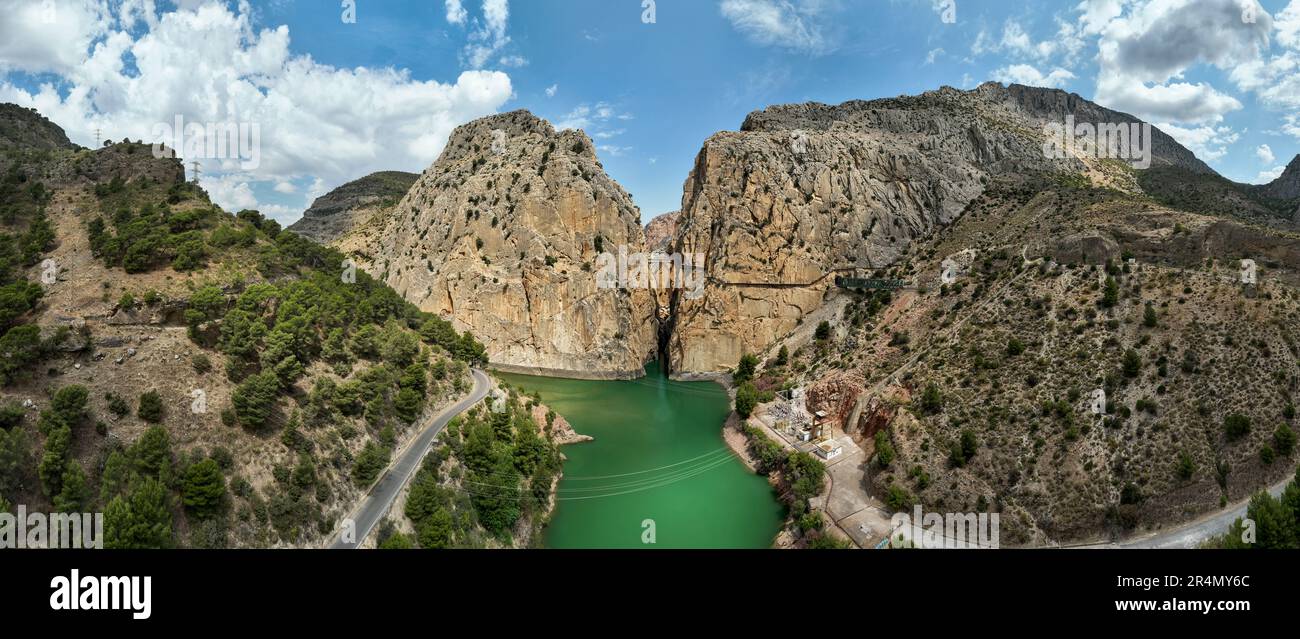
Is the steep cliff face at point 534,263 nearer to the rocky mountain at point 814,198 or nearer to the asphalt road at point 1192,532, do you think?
the rocky mountain at point 814,198

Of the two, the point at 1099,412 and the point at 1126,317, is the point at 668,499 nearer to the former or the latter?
the point at 1099,412

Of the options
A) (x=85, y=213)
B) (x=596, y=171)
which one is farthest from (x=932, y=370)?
(x=85, y=213)

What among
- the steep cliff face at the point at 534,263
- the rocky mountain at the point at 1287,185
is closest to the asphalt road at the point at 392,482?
the steep cliff face at the point at 534,263

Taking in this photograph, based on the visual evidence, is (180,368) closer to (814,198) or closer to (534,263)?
(534,263)

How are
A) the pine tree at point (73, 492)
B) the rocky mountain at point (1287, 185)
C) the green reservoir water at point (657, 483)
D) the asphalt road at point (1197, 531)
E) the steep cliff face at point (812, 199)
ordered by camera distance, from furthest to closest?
the rocky mountain at point (1287, 185) < the steep cliff face at point (812, 199) < the green reservoir water at point (657, 483) < the asphalt road at point (1197, 531) < the pine tree at point (73, 492)

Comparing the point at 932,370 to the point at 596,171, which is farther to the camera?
the point at 596,171

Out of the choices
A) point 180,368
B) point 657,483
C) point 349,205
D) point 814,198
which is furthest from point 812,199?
point 349,205

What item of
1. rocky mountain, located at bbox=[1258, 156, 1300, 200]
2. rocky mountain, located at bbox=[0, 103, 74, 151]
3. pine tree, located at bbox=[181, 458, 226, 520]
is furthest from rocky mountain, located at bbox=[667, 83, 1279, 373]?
rocky mountain, located at bbox=[0, 103, 74, 151]
